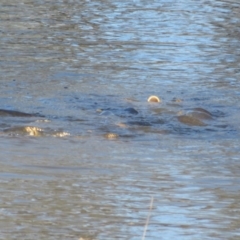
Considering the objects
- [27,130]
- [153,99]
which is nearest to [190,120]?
[153,99]

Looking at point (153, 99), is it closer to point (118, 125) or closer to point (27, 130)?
point (118, 125)

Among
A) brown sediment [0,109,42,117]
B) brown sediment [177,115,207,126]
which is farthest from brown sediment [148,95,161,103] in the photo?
brown sediment [0,109,42,117]

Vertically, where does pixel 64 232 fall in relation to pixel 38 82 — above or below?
above

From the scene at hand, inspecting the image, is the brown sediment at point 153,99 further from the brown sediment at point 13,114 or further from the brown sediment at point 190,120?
the brown sediment at point 13,114

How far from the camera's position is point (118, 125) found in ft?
21.4

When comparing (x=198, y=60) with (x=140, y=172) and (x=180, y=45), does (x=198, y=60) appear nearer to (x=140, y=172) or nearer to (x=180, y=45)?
(x=180, y=45)

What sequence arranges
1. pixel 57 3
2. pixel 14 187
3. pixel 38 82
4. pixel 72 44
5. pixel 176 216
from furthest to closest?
pixel 57 3
pixel 72 44
pixel 38 82
pixel 14 187
pixel 176 216

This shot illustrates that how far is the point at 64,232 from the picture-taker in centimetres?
400

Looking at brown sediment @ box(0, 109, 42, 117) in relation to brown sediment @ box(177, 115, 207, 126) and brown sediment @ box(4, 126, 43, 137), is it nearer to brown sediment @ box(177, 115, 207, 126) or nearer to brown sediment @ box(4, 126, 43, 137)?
brown sediment @ box(4, 126, 43, 137)

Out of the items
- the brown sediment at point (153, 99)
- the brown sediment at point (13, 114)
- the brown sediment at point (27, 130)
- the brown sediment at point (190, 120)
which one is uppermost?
the brown sediment at point (27, 130)

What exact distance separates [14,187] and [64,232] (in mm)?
857

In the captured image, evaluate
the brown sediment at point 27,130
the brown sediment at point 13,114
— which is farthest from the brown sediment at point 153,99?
the brown sediment at point 27,130

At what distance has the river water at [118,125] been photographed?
4.32 m

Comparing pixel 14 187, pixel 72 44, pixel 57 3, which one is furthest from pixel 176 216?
pixel 57 3
